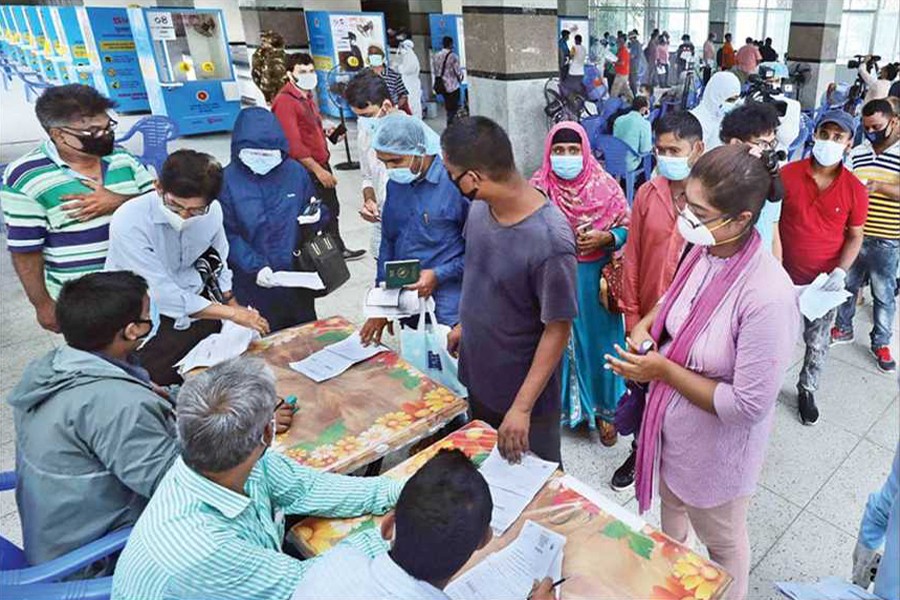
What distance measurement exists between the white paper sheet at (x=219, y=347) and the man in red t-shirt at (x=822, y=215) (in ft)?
7.64

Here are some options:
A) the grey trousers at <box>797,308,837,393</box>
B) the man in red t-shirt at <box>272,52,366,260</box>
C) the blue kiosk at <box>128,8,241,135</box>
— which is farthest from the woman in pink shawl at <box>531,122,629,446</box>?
the blue kiosk at <box>128,8,241,135</box>


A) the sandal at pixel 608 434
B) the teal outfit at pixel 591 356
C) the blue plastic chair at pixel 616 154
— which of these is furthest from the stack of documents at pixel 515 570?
the blue plastic chair at pixel 616 154

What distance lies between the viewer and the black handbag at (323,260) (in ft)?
8.67

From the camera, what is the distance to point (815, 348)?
8.93 ft

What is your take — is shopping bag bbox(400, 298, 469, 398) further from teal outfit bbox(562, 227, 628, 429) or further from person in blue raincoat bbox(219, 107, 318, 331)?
person in blue raincoat bbox(219, 107, 318, 331)

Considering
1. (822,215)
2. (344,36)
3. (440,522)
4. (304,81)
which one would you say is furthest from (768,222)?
(344,36)

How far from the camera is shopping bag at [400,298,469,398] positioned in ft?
7.28

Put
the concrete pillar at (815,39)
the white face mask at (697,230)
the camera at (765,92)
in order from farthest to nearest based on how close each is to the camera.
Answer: the concrete pillar at (815,39)
the camera at (765,92)
the white face mask at (697,230)

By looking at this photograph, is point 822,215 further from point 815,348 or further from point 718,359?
point 718,359

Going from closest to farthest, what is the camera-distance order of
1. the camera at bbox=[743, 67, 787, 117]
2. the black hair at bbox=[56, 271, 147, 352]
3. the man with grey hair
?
the man with grey hair
the black hair at bbox=[56, 271, 147, 352]
the camera at bbox=[743, 67, 787, 117]

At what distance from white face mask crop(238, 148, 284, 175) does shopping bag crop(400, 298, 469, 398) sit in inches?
38.1

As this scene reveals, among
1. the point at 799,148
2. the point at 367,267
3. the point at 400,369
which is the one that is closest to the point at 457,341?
the point at 400,369

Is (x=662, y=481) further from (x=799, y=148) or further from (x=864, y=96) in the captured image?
(x=864, y=96)

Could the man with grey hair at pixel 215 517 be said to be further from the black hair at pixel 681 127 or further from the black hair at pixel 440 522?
the black hair at pixel 681 127
